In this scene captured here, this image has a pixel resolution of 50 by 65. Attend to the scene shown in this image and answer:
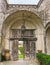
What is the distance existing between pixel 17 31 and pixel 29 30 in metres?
1.18

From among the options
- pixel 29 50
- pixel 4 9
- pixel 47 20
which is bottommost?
pixel 29 50

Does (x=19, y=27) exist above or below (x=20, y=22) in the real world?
below

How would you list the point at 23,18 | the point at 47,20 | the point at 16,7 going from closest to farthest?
the point at 47,20
the point at 16,7
the point at 23,18

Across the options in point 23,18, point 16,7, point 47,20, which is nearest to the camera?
point 47,20

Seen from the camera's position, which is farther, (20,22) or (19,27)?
(20,22)

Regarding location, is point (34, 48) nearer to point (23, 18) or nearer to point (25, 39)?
point (25, 39)

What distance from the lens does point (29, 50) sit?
671 inches

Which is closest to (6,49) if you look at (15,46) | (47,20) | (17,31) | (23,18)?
(15,46)

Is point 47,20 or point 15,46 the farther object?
point 15,46

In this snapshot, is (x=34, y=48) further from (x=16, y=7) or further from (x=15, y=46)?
(x=16, y=7)

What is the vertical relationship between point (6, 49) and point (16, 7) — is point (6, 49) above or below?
below

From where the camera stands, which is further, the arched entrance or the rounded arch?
the arched entrance

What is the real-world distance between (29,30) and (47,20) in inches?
115

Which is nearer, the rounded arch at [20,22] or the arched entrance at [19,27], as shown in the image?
the rounded arch at [20,22]
